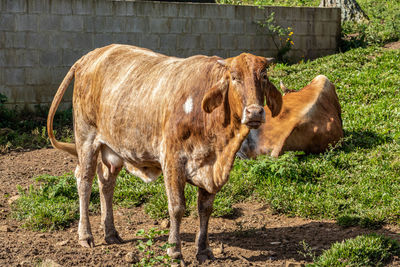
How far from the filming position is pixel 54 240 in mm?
5590

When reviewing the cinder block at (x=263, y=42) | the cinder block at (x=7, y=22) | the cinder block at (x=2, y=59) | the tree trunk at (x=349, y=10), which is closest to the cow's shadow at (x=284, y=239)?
the cinder block at (x=2, y=59)

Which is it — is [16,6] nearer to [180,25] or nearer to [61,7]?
[61,7]

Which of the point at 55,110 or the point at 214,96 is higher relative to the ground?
the point at 214,96

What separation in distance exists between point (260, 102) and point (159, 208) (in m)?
2.68

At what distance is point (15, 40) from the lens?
10094 mm

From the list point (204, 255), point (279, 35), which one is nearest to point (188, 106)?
point (204, 255)

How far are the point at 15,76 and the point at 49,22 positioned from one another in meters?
1.14

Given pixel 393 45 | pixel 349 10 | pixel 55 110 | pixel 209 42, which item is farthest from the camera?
pixel 349 10

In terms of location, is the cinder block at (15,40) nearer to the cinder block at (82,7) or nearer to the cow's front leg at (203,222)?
the cinder block at (82,7)

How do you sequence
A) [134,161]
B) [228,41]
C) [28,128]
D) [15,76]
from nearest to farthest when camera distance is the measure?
[134,161] → [28,128] → [15,76] → [228,41]

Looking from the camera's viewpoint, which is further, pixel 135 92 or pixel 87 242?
pixel 87 242

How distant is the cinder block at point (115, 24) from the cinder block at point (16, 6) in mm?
1523

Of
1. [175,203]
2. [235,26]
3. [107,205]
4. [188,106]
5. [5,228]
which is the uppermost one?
[235,26]

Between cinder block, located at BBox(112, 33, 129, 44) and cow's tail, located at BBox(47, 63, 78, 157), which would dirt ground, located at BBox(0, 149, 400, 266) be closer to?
cow's tail, located at BBox(47, 63, 78, 157)
